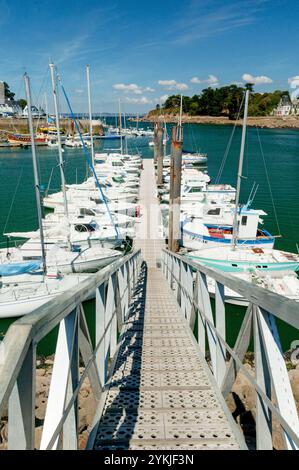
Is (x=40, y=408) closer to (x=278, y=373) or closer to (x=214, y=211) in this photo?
(x=278, y=373)

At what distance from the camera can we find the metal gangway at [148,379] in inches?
48.3

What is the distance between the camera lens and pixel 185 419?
252 centimetres

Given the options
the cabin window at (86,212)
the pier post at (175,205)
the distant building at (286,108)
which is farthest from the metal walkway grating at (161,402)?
the distant building at (286,108)

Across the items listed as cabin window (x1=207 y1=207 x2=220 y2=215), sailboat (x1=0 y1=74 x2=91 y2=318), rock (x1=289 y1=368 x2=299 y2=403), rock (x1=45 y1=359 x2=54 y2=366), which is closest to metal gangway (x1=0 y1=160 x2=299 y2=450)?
rock (x1=289 y1=368 x2=299 y2=403)

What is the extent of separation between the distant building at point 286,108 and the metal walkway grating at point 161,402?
502ft

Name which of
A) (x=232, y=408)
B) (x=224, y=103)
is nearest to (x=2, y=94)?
(x=224, y=103)

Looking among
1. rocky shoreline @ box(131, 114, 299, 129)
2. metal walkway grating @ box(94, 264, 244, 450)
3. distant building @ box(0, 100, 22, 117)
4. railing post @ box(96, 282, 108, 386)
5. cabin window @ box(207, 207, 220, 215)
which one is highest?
distant building @ box(0, 100, 22, 117)

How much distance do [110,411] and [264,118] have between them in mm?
149881

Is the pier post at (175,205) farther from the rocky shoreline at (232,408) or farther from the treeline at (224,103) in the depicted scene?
the treeline at (224,103)

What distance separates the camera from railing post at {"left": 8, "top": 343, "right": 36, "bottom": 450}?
1183 millimetres

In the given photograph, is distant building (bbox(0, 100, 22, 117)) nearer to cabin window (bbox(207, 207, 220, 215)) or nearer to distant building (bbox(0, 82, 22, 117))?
distant building (bbox(0, 82, 22, 117))

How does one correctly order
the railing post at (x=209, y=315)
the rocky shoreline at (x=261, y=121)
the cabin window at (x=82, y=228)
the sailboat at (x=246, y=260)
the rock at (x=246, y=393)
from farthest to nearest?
the rocky shoreline at (x=261, y=121), the cabin window at (x=82, y=228), the sailboat at (x=246, y=260), the rock at (x=246, y=393), the railing post at (x=209, y=315)
